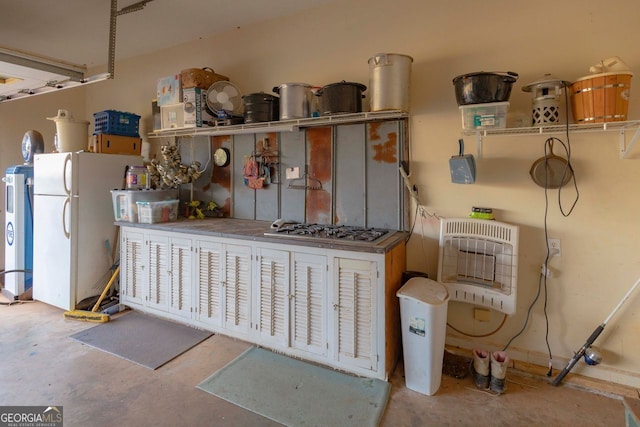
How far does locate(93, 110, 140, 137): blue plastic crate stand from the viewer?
3.65m

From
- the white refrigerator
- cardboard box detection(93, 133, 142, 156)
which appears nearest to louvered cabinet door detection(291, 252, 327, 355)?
the white refrigerator

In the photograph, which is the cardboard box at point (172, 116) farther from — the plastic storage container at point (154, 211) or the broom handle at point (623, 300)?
the broom handle at point (623, 300)

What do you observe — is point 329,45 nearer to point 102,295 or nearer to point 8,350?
point 102,295

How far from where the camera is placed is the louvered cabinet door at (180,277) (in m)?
2.96

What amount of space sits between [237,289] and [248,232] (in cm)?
47

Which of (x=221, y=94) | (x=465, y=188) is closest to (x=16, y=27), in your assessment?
(x=221, y=94)

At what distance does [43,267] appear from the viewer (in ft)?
11.5

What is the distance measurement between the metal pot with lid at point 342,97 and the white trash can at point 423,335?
4.60 feet

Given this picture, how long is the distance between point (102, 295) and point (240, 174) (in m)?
1.82

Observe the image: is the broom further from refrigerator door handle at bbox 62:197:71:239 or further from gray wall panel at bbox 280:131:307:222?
gray wall panel at bbox 280:131:307:222

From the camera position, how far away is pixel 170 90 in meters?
3.34

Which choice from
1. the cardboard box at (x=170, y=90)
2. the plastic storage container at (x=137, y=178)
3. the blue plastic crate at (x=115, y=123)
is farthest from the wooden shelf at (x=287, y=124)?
the blue plastic crate at (x=115, y=123)

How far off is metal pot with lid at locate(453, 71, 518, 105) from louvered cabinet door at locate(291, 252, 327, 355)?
57.1 inches

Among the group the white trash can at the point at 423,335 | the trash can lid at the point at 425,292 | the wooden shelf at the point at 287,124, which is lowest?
the white trash can at the point at 423,335
